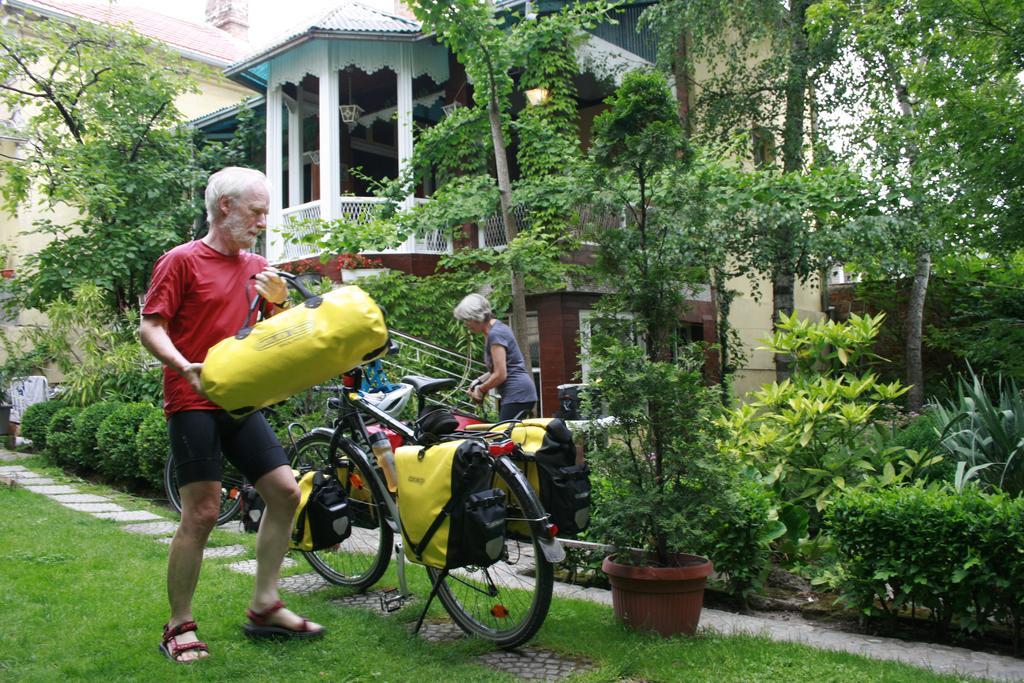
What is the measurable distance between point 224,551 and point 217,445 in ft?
8.07

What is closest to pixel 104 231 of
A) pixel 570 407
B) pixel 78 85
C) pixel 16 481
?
pixel 78 85

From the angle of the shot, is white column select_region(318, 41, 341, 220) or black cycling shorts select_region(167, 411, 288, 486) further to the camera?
white column select_region(318, 41, 341, 220)

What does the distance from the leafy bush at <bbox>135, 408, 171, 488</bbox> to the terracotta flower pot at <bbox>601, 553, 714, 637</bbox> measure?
5.23 m

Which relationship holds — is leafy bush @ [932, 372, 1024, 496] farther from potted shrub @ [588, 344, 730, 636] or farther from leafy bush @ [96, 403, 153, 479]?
leafy bush @ [96, 403, 153, 479]

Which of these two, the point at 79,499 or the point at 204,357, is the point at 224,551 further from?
the point at 79,499

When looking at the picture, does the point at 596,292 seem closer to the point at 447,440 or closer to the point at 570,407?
the point at 570,407

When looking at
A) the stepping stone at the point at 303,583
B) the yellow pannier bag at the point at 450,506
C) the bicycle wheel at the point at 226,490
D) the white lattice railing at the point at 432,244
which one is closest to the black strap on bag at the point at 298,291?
the yellow pannier bag at the point at 450,506

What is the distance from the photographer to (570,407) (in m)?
6.22

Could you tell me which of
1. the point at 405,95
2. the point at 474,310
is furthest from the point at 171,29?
the point at 474,310

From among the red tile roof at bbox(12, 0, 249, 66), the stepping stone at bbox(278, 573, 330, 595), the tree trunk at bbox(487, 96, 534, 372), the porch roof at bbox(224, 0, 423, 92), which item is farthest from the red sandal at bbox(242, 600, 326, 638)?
the red tile roof at bbox(12, 0, 249, 66)

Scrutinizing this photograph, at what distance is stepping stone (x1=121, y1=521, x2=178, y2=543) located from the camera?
624cm

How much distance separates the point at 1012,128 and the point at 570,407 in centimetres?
348

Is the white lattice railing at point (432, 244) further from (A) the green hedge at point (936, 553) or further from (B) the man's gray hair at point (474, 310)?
(A) the green hedge at point (936, 553)

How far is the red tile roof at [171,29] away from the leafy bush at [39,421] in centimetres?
1359
